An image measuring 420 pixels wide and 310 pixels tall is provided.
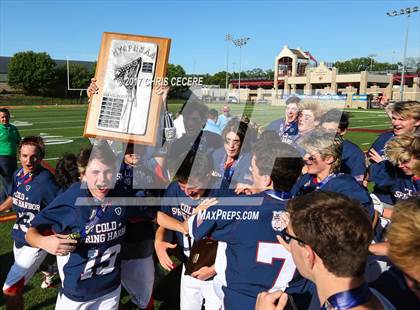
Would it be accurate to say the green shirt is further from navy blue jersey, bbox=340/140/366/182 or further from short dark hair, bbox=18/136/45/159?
navy blue jersey, bbox=340/140/366/182

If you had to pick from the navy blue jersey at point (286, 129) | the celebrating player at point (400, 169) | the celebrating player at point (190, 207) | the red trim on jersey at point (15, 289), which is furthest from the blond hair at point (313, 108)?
the red trim on jersey at point (15, 289)

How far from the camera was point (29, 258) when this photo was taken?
3.50 m

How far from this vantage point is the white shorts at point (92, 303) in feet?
9.50

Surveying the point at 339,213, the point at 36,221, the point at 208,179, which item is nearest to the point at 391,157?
the point at 208,179

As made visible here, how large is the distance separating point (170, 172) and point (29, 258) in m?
1.58

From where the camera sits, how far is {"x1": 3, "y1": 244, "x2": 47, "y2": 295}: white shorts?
341 cm

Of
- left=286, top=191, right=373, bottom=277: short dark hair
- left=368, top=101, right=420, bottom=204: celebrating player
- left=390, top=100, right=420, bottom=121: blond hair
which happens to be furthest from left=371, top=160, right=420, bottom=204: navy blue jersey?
left=286, top=191, right=373, bottom=277: short dark hair

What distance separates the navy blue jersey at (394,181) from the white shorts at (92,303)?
284cm

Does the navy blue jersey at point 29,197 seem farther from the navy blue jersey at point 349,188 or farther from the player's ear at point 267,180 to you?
the navy blue jersey at point 349,188

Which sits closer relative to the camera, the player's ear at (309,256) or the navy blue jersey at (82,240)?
the player's ear at (309,256)

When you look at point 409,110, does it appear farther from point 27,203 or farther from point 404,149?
point 27,203

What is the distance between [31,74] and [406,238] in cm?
7388

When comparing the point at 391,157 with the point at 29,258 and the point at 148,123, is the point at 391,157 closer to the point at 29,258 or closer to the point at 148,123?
the point at 148,123

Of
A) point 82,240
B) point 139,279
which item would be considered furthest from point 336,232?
point 139,279
